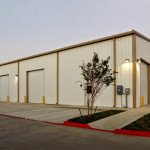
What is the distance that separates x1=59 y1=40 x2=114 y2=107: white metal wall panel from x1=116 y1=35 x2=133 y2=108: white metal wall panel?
75cm

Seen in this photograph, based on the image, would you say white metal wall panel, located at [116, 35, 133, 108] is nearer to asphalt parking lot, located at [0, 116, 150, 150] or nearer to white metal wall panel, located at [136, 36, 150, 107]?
white metal wall panel, located at [136, 36, 150, 107]

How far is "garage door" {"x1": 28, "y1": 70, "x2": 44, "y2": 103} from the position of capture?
22.9 m

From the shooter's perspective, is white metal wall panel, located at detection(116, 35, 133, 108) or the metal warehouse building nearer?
white metal wall panel, located at detection(116, 35, 133, 108)

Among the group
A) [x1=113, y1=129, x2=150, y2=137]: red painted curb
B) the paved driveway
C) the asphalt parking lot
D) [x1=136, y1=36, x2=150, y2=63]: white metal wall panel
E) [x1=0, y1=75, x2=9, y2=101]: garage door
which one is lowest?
the paved driveway

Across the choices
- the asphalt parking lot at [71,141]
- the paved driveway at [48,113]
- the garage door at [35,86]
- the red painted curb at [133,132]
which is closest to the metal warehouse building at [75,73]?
the garage door at [35,86]

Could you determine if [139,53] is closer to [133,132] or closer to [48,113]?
[48,113]

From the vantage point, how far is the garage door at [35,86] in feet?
75.0

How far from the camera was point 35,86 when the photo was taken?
23781 mm

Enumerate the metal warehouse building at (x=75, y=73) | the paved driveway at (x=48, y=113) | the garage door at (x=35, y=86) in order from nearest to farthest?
the paved driveway at (x=48, y=113), the metal warehouse building at (x=75, y=73), the garage door at (x=35, y=86)

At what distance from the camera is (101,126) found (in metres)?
8.05

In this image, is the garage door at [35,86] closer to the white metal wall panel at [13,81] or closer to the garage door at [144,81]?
the white metal wall panel at [13,81]

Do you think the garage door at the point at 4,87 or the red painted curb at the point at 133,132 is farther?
the garage door at the point at 4,87

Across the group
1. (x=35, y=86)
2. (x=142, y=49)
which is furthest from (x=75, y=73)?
(x=35, y=86)

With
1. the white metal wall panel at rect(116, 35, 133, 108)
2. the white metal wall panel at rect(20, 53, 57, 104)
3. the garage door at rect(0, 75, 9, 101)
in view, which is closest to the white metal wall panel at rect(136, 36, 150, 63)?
the white metal wall panel at rect(116, 35, 133, 108)
